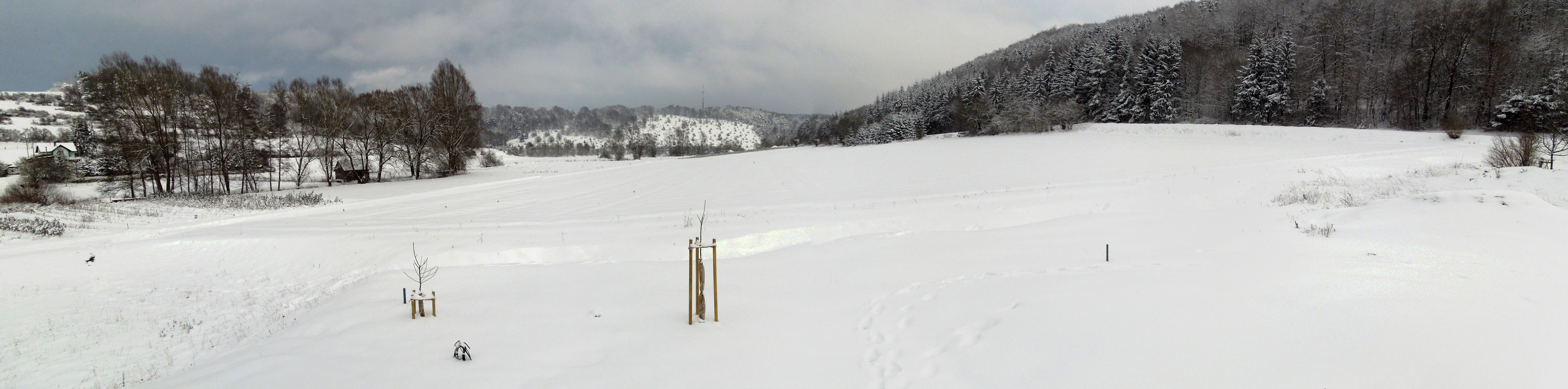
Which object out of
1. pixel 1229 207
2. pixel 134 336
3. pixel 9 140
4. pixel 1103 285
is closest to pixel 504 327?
pixel 134 336

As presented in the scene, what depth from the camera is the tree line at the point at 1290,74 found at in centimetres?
3275

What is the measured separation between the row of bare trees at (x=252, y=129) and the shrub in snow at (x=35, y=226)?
12.2 meters

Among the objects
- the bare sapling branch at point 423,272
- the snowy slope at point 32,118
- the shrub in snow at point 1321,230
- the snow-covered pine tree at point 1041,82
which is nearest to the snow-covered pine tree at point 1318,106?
the snow-covered pine tree at point 1041,82

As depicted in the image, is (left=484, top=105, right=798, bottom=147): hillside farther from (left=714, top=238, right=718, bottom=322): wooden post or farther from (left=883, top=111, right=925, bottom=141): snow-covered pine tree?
(left=714, top=238, right=718, bottom=322): wooden post

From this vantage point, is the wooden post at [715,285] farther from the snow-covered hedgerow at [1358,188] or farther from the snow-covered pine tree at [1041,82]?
the snow-covered pine tree at [1041,82]

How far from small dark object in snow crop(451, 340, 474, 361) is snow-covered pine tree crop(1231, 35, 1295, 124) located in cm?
5635

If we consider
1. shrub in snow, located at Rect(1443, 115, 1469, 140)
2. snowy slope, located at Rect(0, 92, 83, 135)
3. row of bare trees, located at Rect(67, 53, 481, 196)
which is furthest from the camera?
snowy slope, located at Rect(0, 92, 83, 135)

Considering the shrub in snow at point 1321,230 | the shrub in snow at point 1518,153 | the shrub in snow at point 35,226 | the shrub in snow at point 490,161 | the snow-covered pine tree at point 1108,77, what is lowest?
the shrub in snow at point 35,226

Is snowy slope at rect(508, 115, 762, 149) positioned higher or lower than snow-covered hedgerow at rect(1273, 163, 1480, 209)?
higher

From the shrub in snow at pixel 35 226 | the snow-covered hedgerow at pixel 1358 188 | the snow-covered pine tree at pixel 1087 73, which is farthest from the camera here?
the snow-covered pine tree at pixel 1087 73

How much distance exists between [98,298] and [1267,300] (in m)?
15.2

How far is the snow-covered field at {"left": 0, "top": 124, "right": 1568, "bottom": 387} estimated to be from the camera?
3684 millimetres

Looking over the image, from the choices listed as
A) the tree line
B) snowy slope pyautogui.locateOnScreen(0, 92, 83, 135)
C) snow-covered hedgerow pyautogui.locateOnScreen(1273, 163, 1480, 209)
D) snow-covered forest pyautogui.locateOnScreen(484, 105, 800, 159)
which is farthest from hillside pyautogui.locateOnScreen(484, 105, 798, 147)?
snow-covered hedgerow pyautogui.locateOnScreen(1273, 163, 1480, 209)

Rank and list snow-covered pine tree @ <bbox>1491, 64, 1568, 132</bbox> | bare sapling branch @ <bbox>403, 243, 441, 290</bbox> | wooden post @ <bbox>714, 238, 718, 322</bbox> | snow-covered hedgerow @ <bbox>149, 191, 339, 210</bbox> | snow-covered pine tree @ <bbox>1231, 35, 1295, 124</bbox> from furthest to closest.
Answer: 1. snow-covered pine tree @ <bbox>1231, 35, 1295, 124</bbox>
2. snow-covered pine tree @ <bbox>1491, 64, 1568, 132</bbox>
3. snow-covered hedgerow @ <bbox>149, 191, 339, 210</bbox>
4. bare sapling branch @ <bbox>403, 243, 441, 290</bbox>
5. wooden post @ <bbox>714, 238, 718, 322</bbox>
